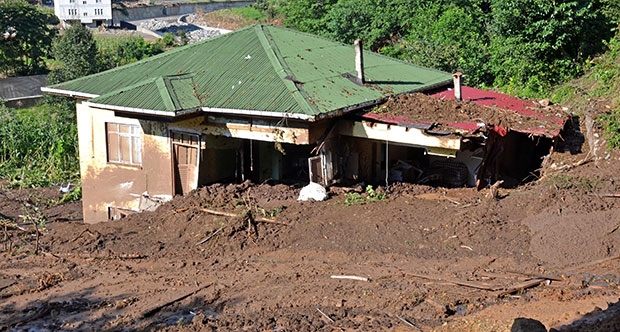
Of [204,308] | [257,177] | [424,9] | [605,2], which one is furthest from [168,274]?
[424,9]

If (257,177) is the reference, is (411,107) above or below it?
above

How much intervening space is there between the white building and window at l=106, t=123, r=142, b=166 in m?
58.4

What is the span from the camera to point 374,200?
15.0 metres

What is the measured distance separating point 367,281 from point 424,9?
76.1ft

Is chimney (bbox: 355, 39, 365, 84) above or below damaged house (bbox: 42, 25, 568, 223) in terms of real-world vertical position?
above

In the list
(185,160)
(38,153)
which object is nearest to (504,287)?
(185,160)

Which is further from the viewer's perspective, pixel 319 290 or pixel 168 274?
pixel 168 274

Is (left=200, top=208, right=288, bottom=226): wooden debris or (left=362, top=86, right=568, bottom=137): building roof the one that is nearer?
(left=200, top=208, right=288, bottom=226): wooden debris

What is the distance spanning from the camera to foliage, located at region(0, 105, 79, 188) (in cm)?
2486

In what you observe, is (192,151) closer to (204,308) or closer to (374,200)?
(374,200)

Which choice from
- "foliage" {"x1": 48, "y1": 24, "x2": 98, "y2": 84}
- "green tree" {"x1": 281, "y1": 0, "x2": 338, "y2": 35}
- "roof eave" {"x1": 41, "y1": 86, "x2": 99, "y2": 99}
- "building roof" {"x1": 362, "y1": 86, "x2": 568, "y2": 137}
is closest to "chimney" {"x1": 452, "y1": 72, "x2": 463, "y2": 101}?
"building roof" {"x1": 362, "y1": 86, "x2": 568, "y2": 137}

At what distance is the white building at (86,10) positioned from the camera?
71812 mm

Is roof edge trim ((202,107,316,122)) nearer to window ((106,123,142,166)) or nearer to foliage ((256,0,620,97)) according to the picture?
window ((106,123,142,166))

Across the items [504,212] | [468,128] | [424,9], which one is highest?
[424,9]
